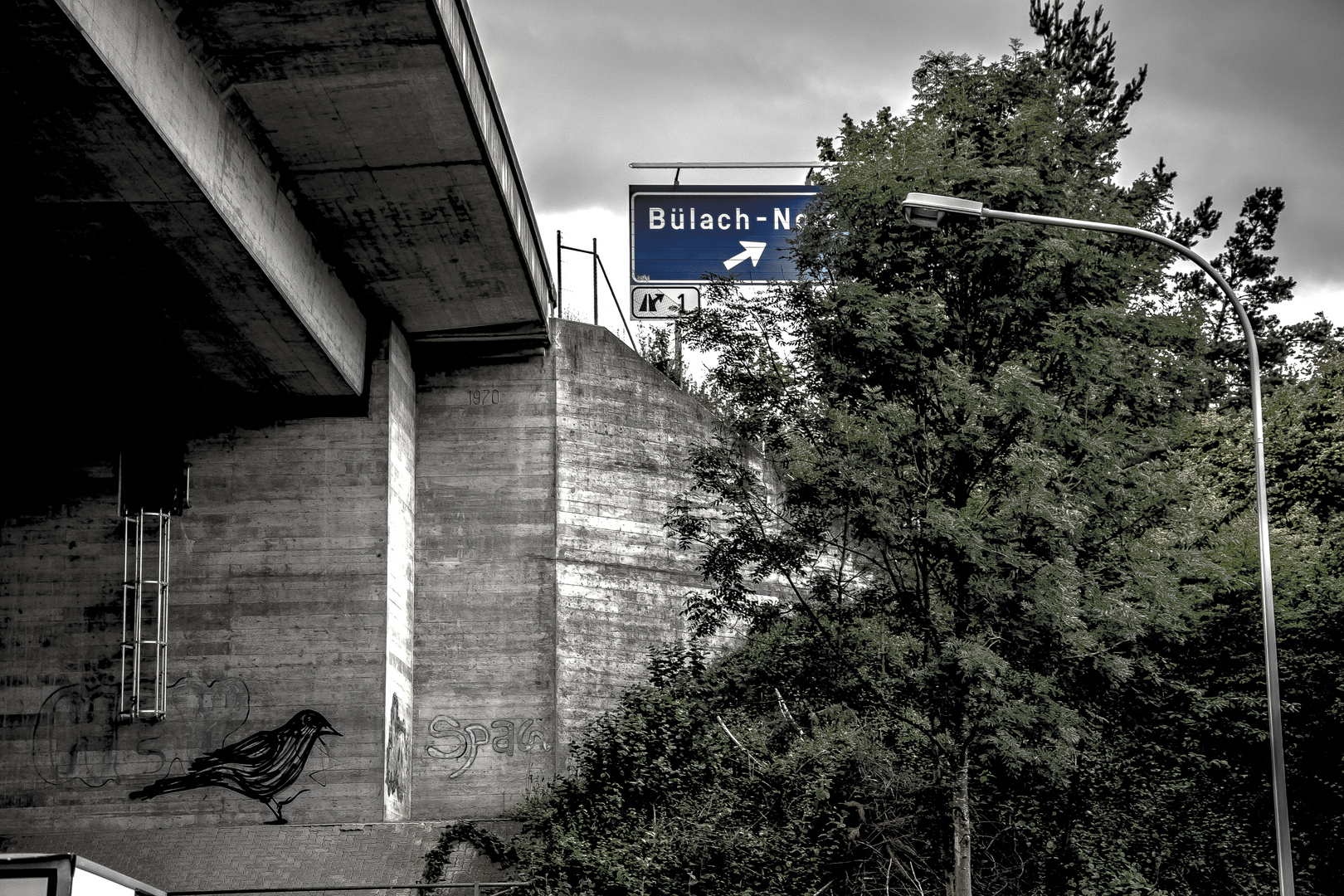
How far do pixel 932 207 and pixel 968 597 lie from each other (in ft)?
16.7

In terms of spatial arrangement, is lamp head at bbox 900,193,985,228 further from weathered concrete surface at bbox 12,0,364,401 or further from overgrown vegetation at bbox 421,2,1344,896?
weathered concrete surface at bbox 12,0,364,401

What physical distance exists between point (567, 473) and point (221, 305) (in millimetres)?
6886

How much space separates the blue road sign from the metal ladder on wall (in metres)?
11.5

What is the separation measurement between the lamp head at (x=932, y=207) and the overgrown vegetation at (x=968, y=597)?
314cm

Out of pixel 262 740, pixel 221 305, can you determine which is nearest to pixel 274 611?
pixel 262 740

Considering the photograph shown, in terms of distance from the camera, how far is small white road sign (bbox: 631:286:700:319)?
2605 centimetres

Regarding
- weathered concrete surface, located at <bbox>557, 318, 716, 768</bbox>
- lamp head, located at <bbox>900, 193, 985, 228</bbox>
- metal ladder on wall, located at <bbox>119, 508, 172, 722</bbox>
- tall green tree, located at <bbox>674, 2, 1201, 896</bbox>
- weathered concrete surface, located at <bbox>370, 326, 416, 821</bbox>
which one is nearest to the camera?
lamp head, located at <bbox>900, 193, 985, 228</bbox>

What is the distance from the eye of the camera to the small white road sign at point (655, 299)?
26047mm

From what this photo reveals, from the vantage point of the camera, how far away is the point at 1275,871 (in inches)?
710

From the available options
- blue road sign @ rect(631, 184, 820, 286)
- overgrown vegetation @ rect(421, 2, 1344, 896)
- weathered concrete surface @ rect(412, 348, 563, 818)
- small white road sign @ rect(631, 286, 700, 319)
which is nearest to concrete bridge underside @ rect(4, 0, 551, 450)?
weathered concrete surface @ rect(412, 348, 563, 818)

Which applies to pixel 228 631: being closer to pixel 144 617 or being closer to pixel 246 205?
pixel 144 617

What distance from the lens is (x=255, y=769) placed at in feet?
58.1

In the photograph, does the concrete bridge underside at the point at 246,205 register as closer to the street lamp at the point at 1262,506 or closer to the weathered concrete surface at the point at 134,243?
the weathered concrete surface at the point at 134,243

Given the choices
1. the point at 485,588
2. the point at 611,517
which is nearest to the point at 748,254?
the point at 611,517
